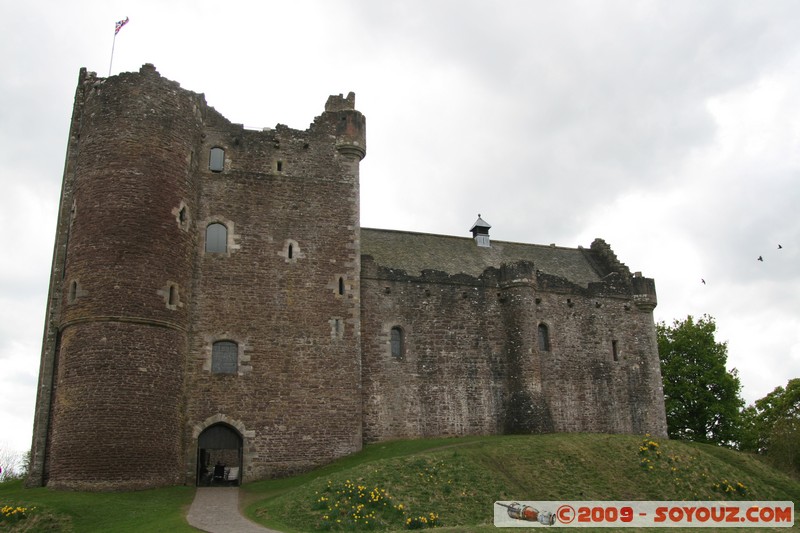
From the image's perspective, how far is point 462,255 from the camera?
40.2 m

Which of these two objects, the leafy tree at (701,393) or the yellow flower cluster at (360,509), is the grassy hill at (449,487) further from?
the leafy tree at (701,393)

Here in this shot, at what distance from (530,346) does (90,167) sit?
2061cm

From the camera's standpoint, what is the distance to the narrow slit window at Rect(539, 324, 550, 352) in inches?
1436

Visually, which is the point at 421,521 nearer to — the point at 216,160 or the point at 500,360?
the point at 500,360

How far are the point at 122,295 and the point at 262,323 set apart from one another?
5787 millimetres

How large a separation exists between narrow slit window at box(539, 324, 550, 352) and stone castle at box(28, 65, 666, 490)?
0.25 feet

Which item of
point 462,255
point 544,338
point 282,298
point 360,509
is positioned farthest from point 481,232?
point 360,509

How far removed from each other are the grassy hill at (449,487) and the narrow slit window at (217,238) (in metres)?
9.71

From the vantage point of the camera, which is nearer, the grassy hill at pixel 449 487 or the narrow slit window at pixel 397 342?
the grassy hill at pixel 449 487

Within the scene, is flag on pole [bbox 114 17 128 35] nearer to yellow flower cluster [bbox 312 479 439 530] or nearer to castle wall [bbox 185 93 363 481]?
castle wall [bbox 185 93 363 481]

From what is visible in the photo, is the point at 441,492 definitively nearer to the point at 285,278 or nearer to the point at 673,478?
→ the point at 673,478

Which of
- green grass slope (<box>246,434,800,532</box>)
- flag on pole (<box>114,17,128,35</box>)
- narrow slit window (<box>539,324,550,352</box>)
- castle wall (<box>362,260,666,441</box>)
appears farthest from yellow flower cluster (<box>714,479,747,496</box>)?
flag on pole (<box>114,17,128,35</box>)

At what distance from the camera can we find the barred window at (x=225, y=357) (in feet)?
96.2

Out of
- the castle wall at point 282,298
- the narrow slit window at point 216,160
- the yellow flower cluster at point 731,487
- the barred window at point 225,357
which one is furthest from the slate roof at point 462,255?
the yellow flower cluster at point 731,487
